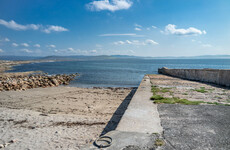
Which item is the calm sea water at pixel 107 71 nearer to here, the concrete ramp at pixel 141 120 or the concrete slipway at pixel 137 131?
the concrete ramp at pixel 141 120

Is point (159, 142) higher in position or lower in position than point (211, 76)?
lower

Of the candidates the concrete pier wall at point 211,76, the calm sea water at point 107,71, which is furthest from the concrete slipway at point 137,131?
the calm sea water at point 107,71

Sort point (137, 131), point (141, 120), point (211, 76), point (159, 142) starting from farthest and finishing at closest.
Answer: point (211, 76) < point (141, 120) < point (137, 131) < point (159, 142)

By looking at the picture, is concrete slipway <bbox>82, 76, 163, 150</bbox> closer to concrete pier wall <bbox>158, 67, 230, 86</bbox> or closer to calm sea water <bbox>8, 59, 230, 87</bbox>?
concrete pier wall <bbox>158, 67, 230, 86</bbox>

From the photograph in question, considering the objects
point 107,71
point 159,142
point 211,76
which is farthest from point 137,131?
point 107,71

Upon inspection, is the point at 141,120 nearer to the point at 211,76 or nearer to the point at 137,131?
the point at 137,131

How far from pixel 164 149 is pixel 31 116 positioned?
679 centimetres

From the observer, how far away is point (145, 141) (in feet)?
11.4

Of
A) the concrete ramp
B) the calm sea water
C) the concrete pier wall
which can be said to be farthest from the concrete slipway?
the calm sea water

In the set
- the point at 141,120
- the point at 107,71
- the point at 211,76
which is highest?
the point at 211,76

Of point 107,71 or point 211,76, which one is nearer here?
point 211,76

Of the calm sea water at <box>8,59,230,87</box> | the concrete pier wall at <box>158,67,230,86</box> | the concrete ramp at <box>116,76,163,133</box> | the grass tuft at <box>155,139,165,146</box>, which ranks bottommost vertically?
the calm sea water at <box>8,59,230,87</box>

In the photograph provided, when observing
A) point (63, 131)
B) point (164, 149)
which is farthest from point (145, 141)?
point (63, 131)

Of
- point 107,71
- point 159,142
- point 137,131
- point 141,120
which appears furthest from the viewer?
point 107,71
